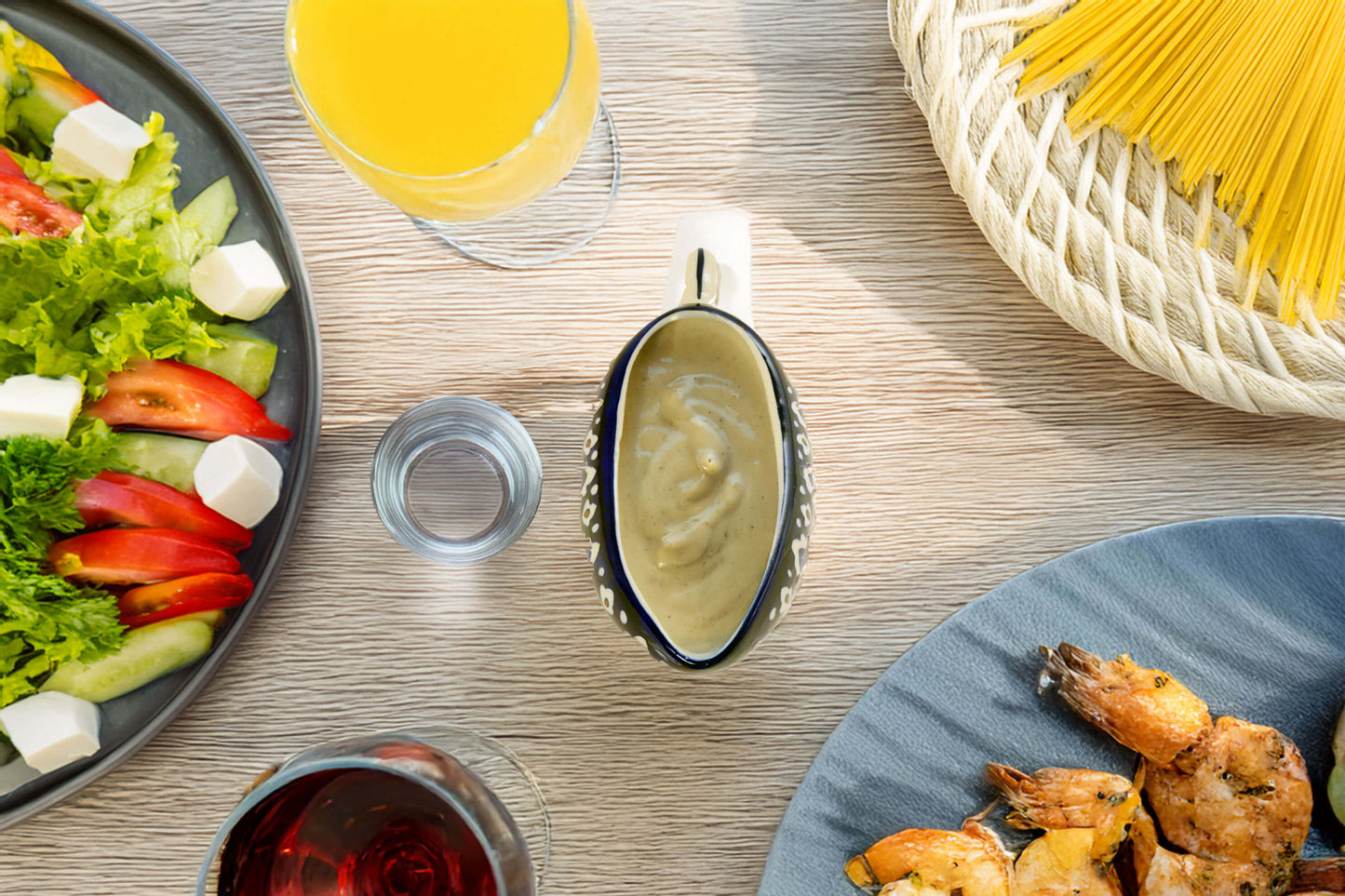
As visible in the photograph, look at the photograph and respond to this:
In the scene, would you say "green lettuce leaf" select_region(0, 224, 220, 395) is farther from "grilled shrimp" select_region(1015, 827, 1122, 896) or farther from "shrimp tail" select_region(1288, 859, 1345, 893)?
"shrimp tail" select_region(1288, 859, 1345, 893)

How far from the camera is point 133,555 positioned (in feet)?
2.68

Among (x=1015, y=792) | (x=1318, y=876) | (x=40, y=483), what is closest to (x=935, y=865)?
(x=1015, y=792)

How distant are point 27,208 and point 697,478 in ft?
2.24

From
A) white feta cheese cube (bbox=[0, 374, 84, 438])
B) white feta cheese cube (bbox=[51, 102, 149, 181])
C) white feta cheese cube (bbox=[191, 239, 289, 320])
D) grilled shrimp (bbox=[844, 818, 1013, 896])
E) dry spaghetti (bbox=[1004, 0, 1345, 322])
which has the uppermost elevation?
dry spaghetti (bbox=[1004, 0, 1345, 322])

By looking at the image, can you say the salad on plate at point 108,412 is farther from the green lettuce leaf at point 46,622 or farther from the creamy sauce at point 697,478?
the creamy sauce at point 697,478

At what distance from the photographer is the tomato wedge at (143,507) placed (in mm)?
819

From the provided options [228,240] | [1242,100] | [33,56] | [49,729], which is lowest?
[49,729]

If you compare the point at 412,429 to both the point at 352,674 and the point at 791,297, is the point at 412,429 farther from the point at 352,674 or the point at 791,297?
the point at 791,297

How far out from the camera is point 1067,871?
2.59 feet

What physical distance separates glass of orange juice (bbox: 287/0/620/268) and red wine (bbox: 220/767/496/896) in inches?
19.0

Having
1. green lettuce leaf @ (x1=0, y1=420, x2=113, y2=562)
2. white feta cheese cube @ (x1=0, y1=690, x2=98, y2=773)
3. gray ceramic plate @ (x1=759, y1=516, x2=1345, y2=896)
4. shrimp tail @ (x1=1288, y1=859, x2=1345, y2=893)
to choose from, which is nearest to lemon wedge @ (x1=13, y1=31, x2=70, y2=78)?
green lettuce leaf @ (x1=0, y1=420, x2=113, y2=562)

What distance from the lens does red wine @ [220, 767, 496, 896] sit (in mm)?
665

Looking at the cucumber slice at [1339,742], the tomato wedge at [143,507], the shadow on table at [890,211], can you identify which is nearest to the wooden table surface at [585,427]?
the shadow on table at [890,211]

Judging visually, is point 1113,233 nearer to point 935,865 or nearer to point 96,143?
point 935,865
